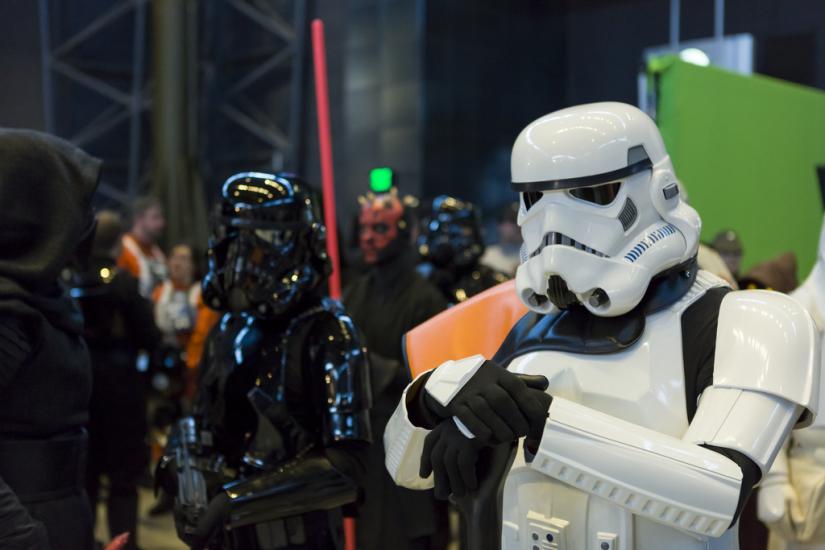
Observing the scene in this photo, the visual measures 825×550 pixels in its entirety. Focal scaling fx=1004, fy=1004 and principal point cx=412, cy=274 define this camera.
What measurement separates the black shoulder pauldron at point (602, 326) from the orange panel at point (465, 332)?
138 mm

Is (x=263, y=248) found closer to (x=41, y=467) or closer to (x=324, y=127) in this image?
(x=324, y=127)

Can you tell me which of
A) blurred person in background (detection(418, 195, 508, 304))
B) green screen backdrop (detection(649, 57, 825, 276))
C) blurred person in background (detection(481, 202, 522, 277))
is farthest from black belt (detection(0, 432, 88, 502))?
blurred person in background (detection(481, 202, 522, 277))

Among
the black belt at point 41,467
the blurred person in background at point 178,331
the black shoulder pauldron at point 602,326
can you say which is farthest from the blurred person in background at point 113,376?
the black shoulder pauldron at point 602,326

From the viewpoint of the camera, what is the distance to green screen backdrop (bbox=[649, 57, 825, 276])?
4.45 m

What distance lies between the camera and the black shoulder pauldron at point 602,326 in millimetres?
1654

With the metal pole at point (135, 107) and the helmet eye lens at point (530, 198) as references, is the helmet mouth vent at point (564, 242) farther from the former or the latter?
the metal pole at point (135, 107)

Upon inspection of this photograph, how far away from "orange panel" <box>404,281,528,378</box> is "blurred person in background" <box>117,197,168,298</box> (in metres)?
4.10

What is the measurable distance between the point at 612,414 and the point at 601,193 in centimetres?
36

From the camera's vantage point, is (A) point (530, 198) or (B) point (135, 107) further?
(B) point (135, 107)

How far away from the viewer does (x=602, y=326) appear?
1.69 metres

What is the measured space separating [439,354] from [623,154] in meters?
0.51

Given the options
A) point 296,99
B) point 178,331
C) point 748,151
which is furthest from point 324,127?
point 296,99

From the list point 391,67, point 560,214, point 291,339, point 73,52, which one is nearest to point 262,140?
point 73,52

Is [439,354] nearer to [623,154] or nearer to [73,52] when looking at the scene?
[623,154]
